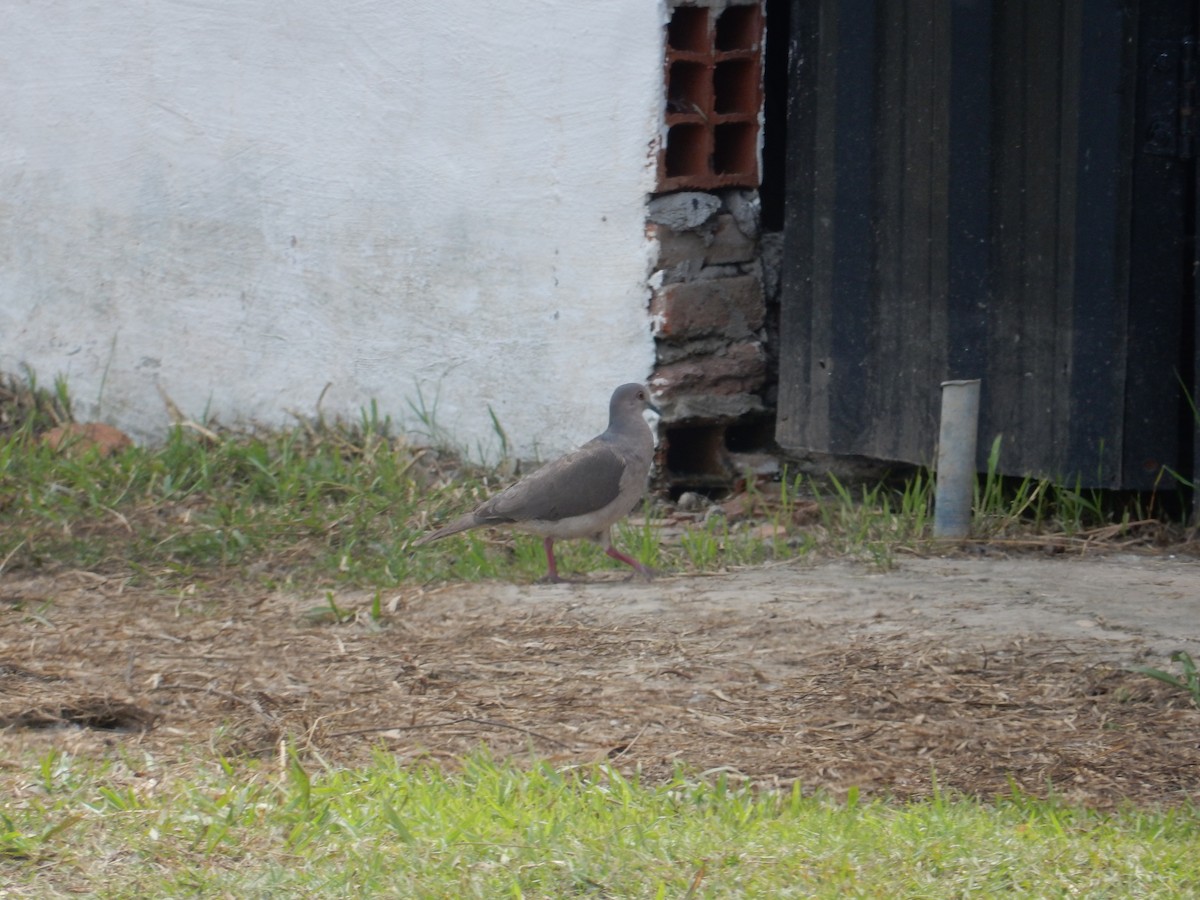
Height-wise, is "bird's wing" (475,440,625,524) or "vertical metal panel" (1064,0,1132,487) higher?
"vertical metal panel" (1064,0,1132,487)

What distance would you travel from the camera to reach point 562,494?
5.05 meters

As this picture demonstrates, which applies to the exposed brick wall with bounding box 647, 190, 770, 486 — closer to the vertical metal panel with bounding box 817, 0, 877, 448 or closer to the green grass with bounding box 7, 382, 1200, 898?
the vertical metal panel with bounding box 817, 0, 877, 448

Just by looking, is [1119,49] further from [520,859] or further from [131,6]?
[131,6]

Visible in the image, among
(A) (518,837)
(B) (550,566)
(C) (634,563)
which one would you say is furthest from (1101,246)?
(A) (518,837)

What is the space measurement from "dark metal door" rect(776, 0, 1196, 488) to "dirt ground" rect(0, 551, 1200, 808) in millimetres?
584

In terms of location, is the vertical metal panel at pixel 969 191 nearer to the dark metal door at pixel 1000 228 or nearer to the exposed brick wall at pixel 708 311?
the dark metal door at pixel 1000 228

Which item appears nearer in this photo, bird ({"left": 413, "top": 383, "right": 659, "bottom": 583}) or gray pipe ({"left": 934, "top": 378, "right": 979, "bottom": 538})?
bird ({"left": 413, "top": 383, "right": 659, "bottom": 583})

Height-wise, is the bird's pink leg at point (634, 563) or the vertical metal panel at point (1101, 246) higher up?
the vertical metal panel at point (1101, 246)

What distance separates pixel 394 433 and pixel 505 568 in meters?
1.31

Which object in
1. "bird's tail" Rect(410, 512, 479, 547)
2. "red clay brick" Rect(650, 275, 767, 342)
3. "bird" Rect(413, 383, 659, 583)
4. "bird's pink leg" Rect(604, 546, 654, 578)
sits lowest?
"bird's pink leg" Rect(604, 546, 654, 578)

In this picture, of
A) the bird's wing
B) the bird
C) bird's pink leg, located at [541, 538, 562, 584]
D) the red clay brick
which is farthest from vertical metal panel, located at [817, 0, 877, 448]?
bird's pink leg, located at [541, 538, 562, 584]

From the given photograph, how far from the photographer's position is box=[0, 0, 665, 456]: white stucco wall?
20.0 feet

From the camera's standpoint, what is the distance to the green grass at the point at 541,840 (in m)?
2.83

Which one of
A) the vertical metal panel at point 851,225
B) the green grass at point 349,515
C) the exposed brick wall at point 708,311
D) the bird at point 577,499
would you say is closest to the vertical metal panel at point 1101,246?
the green grass at point 349,515
